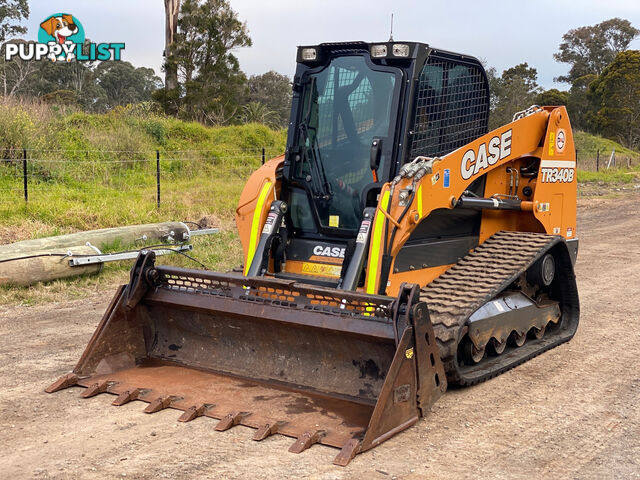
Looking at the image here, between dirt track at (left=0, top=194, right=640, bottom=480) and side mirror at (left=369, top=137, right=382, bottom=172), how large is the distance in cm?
178

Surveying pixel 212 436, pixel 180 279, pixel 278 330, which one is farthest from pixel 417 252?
pixel 212 436

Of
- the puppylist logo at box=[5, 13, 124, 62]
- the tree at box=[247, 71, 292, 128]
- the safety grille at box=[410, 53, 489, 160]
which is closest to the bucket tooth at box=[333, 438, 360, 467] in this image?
the safety grille at box=[410, 53, 489, 160]

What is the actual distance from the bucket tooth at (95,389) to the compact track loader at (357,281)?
0.01 metres

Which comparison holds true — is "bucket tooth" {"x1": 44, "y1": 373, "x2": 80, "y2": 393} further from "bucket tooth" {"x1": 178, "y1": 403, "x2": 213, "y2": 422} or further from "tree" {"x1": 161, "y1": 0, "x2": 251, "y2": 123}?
"tree" {"x1": 161, "y1": 0, "x2": 251, "y2": 123}

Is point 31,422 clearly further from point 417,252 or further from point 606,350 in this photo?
point 606,350

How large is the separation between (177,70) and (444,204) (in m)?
21.1

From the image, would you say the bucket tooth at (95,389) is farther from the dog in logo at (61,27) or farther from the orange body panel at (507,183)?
the dog in logo at (61,27)

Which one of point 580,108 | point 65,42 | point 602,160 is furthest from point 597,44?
point 65,42

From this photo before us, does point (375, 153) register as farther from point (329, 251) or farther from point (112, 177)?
point (112, 177)

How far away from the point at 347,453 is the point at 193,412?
1.12 metres

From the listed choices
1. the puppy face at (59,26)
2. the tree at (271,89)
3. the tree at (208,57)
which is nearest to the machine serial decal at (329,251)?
the puppy face at (59,26)

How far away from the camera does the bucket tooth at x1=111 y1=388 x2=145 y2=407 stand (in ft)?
16.5

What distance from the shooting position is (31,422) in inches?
188

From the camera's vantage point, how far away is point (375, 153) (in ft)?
18.6
